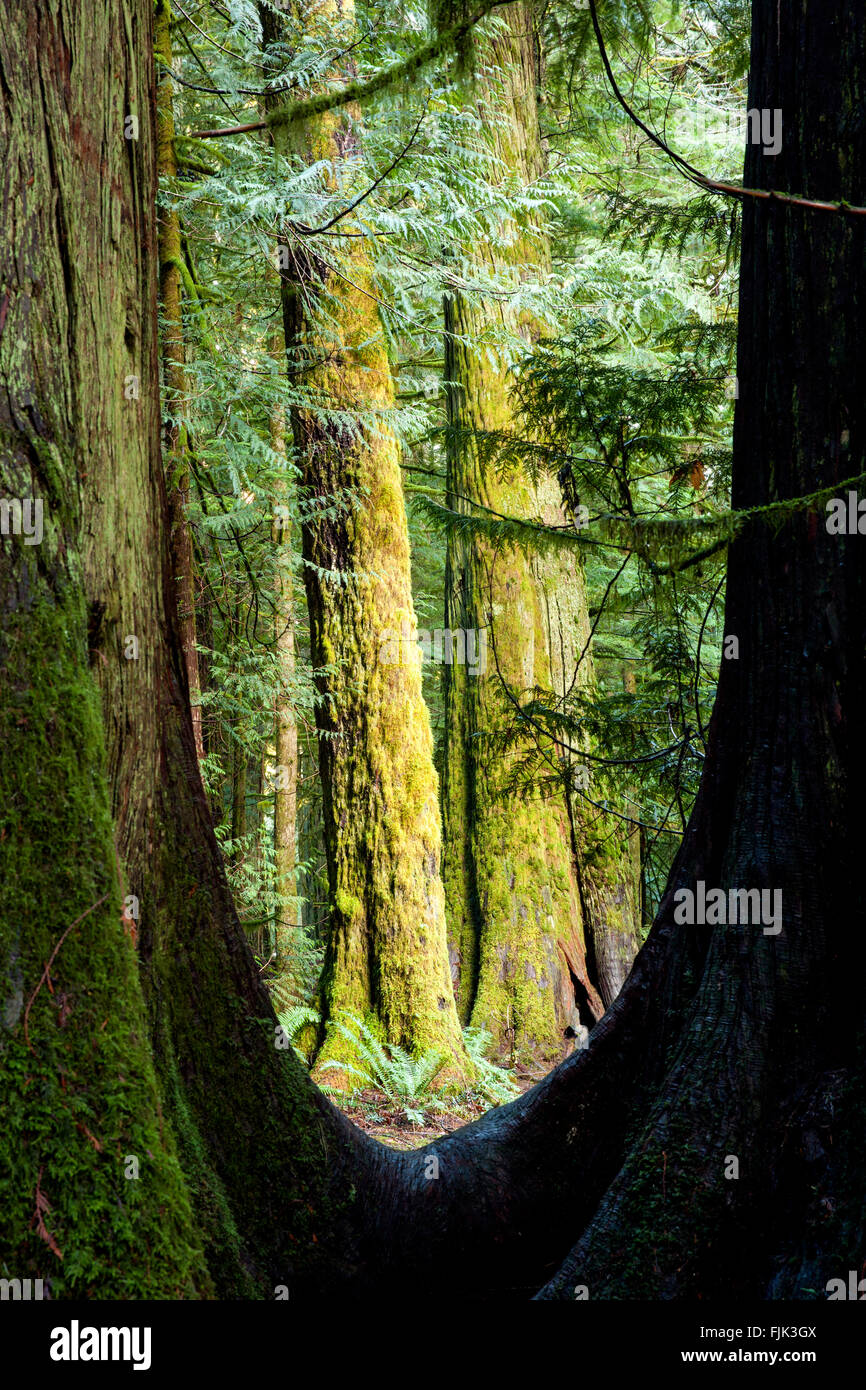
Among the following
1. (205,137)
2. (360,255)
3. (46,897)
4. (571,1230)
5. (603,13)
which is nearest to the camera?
(46,897)

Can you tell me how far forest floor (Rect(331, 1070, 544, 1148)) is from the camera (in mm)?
5797

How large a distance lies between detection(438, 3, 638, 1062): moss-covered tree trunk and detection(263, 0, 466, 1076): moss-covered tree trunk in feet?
2.82

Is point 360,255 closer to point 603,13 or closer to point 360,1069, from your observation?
point 603,13

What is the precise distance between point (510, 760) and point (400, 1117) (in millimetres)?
3220

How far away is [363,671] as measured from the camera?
6.86 metres

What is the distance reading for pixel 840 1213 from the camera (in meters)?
2.43

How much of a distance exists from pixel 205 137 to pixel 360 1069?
19.5 feet

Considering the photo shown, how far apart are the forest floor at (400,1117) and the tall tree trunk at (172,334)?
8.81ft

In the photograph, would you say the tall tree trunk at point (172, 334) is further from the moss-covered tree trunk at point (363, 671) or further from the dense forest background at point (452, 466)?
the moss-covered tree trunk at point (363, 671)

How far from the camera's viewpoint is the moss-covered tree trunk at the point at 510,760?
7641mm

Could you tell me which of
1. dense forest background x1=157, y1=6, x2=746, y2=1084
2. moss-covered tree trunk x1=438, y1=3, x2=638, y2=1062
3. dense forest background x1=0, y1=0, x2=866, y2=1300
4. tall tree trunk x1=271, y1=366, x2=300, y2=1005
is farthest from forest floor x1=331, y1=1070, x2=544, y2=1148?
tall tree trunk x1=271, y1=366, x2=300, y2=1005

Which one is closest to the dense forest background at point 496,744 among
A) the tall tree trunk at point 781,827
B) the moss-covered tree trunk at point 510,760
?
the tall tree trunk at point 781,827

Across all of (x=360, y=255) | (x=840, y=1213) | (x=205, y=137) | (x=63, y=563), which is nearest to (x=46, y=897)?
(x=63, y=563)

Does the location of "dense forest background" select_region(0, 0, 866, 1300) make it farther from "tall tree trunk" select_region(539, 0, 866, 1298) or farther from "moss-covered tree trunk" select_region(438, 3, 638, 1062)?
"moss-covered tree trunk" select_region(438, 3, 638, 1062)
